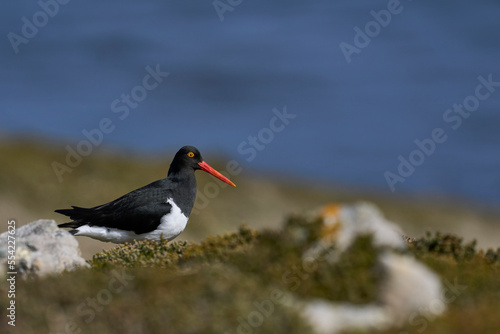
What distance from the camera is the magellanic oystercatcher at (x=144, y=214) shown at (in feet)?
45.1

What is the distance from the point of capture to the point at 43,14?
84.4m

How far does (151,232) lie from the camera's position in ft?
45.3

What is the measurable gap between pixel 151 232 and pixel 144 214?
372mm

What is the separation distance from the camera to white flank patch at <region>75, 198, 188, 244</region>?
13805 millimetres

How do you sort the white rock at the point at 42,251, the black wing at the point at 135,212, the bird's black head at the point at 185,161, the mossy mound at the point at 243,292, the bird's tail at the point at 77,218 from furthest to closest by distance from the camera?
the bird's black head at the point at 185,161 → the bird's tail at the point at 77,218 → the black wing at the point at 135,212 → the white rock at the point at 42,251 → the mossy mound at the point at 243,292

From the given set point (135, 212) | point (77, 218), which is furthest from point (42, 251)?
point (77, 218)

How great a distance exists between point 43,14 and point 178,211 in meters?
75.8

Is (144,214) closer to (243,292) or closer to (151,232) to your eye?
(151,232)

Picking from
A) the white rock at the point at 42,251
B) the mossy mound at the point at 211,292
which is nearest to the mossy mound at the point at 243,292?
the mossy mound at the point at 211,292

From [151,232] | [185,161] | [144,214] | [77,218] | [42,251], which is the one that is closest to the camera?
[42,251]

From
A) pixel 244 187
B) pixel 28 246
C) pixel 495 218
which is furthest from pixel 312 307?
pixel 495 218

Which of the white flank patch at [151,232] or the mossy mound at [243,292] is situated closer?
the mossy mound at [243,292]

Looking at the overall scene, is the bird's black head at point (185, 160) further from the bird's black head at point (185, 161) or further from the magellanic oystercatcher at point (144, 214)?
the magellanic oystercatcher at point (144, 214)

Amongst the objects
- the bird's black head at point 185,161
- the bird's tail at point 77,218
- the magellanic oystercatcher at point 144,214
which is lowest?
the bird's tail at point 77,218
